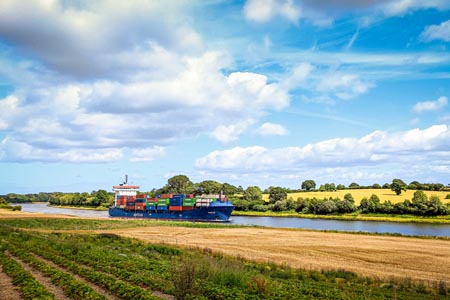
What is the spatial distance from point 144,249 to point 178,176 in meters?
134

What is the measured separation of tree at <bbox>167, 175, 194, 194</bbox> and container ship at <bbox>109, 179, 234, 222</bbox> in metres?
42.1

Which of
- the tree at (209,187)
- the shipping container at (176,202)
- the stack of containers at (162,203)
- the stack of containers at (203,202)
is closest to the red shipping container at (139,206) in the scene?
the stack of containers at (162,203)

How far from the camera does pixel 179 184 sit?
160 metres

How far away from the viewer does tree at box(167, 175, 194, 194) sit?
15862cm

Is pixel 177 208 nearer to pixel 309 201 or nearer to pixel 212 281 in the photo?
pixel 309 201

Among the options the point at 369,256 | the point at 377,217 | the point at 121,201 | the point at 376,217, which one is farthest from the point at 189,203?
the point at 369,256

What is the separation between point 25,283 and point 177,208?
8329 cm

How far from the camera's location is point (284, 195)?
A: 118 meters

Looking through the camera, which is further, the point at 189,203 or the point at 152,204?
the point at 152,204

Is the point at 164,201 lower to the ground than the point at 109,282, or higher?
higher

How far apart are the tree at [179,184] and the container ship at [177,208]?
42132mm

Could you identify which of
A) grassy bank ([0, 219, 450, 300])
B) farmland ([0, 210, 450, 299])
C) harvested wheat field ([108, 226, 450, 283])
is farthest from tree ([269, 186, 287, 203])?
grassy bank ([0, 219, 450, 300])

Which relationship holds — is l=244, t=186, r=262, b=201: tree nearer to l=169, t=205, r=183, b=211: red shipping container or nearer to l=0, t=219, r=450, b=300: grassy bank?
l=169, t=205, r=183, b=211: red shipping container

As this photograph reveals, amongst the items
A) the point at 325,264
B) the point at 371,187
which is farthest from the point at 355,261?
the point at 371,187
